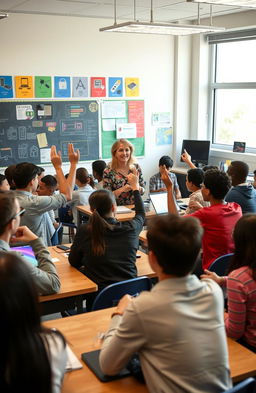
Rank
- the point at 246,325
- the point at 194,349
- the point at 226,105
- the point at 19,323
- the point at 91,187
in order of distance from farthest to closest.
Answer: the point at 226,105 < the point at 91,187 < the point at 246,325 < the point at 194,349 < the point at 19,323

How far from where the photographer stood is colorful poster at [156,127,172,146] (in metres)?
8.20

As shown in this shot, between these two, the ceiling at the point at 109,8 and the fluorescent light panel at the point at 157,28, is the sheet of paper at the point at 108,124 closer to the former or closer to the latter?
the ceiling at the point at 109,8

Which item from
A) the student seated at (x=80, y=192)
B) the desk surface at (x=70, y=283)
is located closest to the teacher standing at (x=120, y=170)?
the student seated at (x=80, y=192)

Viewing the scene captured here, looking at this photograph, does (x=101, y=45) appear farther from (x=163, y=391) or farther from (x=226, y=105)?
(x=163, y=391)

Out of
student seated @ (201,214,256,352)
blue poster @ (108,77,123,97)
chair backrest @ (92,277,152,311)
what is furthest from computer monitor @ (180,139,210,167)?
student seated @ (201,214,256,352)

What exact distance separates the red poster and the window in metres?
1.30

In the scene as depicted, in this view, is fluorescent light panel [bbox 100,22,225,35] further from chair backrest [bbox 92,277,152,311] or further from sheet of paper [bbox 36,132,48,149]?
chair backrest [bbox 92,277,152,311]

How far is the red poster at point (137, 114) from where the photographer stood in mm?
7820

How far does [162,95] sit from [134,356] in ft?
22.3

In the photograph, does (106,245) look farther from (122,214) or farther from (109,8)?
(109,8)

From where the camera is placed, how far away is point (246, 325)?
2174mm

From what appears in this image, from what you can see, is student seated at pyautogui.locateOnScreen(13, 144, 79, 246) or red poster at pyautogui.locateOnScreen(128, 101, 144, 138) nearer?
student seated at pyautogui.locateOnScreen(13, 144, 79, 246)

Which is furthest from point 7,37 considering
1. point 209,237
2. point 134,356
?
point 134,356

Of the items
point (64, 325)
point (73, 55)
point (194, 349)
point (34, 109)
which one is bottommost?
point (64, 325)
